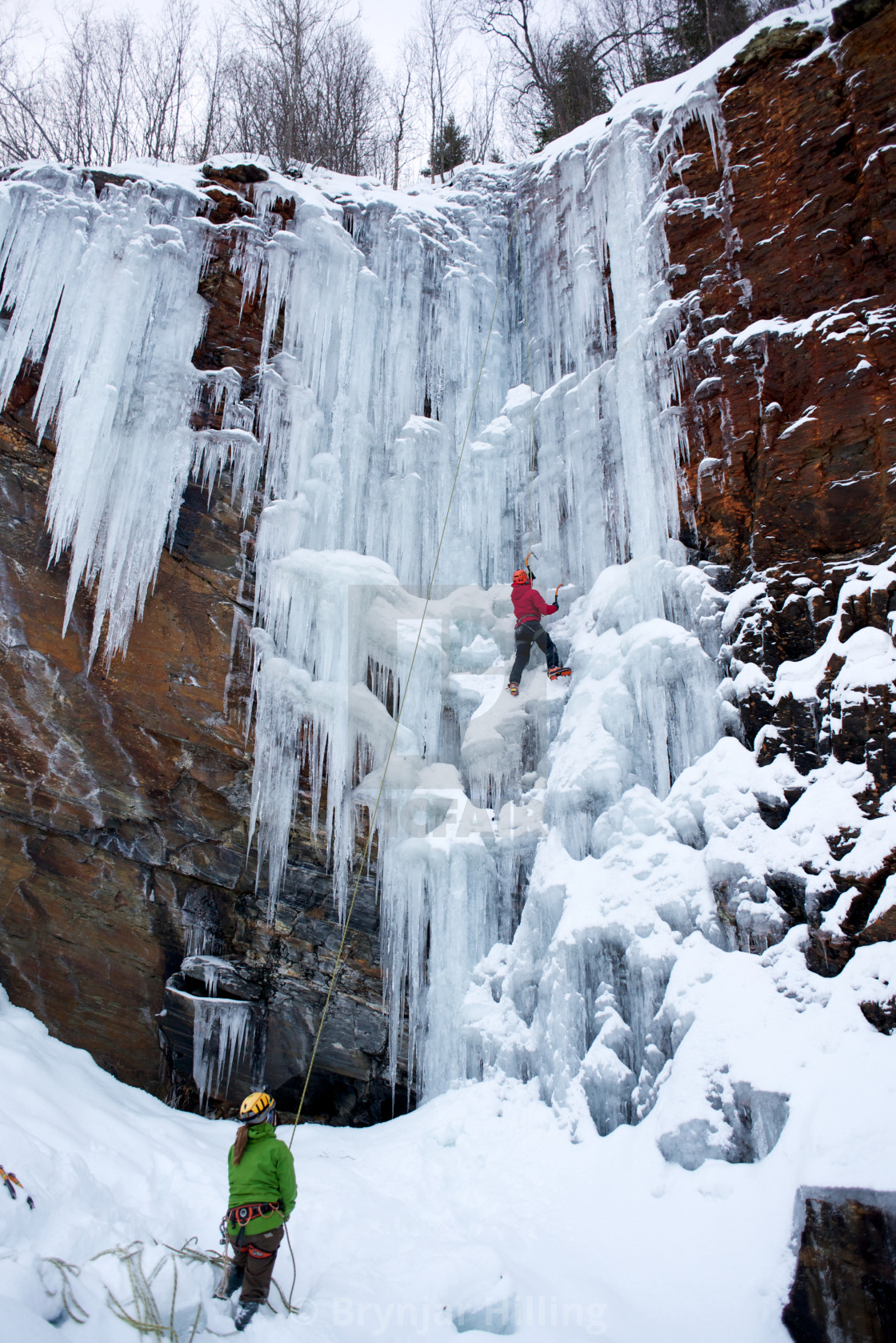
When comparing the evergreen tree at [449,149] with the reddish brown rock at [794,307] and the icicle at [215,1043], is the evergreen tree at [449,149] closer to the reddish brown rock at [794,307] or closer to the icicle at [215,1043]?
the reddish brown rock at [794,307]

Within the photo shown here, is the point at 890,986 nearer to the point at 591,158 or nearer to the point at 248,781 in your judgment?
the point at 248,781

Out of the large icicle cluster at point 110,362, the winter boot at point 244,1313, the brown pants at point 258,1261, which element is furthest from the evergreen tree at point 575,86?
the winter boot at point 244,1313

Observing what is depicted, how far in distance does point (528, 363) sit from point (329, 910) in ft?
19.3

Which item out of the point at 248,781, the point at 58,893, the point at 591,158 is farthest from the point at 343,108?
the point at 58,893

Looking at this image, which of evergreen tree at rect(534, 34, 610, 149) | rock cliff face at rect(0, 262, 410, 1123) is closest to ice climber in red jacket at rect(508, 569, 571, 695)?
rock cliff face at rect(0, 262, 410, 1123)

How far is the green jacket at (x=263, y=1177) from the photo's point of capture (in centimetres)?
293

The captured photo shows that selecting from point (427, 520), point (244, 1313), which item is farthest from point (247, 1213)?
point (427, 520)

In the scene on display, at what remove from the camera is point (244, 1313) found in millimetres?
2855

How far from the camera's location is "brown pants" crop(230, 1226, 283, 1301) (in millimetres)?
2895

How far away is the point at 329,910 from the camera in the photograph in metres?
6.29

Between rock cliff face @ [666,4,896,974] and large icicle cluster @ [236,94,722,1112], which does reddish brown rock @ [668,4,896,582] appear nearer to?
rock cliff face @ [666,4,896,974]

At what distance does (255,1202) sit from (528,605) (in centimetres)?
457

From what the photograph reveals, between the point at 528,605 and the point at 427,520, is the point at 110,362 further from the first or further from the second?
the point at 528,605

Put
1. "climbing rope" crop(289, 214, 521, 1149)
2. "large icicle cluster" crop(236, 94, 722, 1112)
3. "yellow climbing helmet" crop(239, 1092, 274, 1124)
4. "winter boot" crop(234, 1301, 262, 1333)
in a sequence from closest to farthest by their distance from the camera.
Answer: "winter boot" crop(234, 1301, 262, 1333), "yellow climbing helmet" crop(239, 1092, 274, 1124), "large icicle cluster" crop(236, 94, 722, 1112), "climbing rope" crop(289, 214, 521, 1149)
